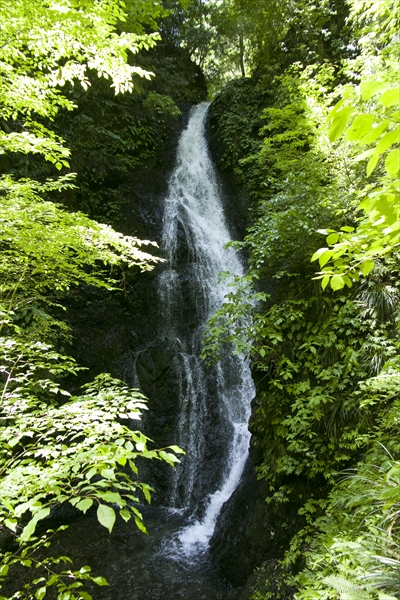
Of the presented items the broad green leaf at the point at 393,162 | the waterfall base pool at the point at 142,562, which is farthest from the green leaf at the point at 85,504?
the waterfall base pool at the point at 142,562

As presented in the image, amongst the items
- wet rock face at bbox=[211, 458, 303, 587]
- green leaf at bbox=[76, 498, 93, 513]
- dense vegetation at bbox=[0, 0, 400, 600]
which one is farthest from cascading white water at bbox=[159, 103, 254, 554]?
green leaf at bbox=[76, 498, 93, 513]

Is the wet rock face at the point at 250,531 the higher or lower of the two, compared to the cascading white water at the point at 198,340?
lower

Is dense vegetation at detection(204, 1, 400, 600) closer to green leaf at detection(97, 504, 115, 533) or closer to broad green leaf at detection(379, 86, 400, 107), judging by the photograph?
broad green leaf at detection(379, 86, 400, 107)

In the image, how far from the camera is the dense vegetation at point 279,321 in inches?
67.9

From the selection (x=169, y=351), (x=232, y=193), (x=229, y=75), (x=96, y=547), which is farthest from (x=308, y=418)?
(x=229, y=75)

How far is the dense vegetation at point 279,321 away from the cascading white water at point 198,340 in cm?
203

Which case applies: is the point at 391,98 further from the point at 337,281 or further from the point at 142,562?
the point at 142,562

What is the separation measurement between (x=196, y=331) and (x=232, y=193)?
5265 mm

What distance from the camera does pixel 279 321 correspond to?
464 cm

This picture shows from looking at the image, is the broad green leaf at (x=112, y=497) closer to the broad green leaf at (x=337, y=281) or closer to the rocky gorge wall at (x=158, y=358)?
the broad green leaf at (x=337, y=281)

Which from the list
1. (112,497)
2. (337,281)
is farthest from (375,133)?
(112,497)

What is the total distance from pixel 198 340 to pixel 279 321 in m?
4.51

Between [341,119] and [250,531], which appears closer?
[341,119]

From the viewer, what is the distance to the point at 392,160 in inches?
41.5
